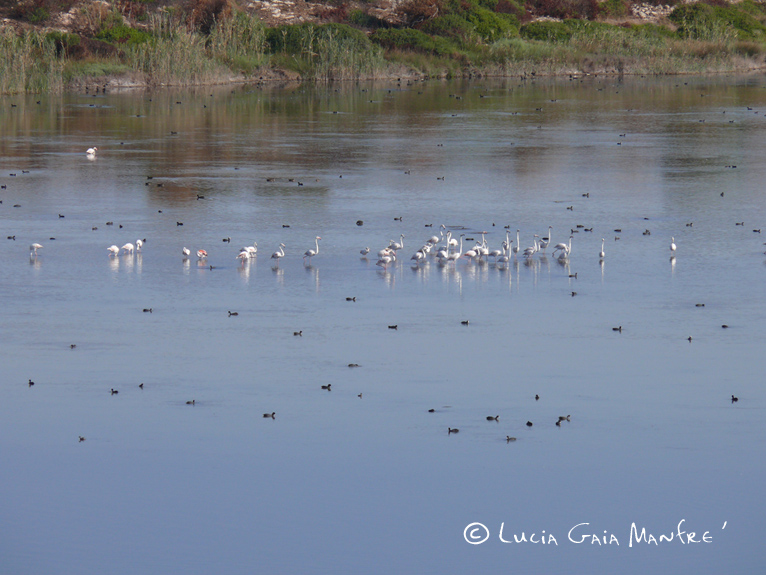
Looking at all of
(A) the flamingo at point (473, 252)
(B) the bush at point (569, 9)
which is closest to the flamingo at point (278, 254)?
(A) the flamingo at point (473, 252)

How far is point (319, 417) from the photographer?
8.27 meters

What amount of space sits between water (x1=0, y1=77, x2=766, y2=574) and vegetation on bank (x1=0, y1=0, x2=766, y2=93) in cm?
2428

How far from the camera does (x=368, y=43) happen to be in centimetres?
5444

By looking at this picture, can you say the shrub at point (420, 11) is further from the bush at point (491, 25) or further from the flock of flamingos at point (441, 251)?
the flock of flamingos at point (441, 251)

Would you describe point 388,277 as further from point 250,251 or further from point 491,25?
point 491,25

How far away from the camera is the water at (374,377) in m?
6.57

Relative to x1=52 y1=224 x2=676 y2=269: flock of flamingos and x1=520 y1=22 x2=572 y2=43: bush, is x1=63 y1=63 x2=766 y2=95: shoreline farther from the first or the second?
x1=52 y1=224 x2=676 y2=269: flock of flamingos

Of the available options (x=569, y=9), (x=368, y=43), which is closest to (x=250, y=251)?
(x=368, y=43)

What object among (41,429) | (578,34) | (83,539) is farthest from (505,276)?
(578,34)

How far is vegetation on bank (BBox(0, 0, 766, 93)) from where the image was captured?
142 ft

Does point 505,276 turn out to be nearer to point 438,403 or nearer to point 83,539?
point 438,403

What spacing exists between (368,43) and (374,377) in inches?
1839

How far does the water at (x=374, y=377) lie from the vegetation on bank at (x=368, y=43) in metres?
24.3

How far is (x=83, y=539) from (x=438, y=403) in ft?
9.49
